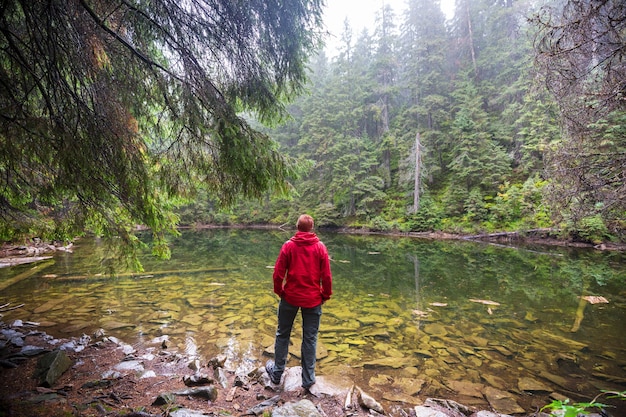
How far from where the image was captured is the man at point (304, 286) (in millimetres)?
3654

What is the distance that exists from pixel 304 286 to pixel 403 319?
4313mm

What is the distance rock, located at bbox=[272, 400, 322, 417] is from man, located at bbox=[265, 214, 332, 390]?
0.53 m

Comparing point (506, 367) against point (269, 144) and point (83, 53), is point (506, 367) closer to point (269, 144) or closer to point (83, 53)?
point (269, 144)

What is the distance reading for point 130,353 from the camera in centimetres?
472

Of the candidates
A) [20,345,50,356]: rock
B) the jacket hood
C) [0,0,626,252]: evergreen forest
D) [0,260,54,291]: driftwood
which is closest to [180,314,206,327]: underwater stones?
[0,0,626,252]: evergreen forest

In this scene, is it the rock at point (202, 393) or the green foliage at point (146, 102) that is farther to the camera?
the rock at point (202, 393)

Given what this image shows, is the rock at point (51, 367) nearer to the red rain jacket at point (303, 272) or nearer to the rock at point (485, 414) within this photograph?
the red rain jacket at point (303, 272)

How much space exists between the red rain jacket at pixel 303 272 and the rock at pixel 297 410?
40.4 inches

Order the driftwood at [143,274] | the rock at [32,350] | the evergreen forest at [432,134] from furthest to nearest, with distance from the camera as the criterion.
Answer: the evergreen forest at [432,134]
the driftwood at [143,274]
the rock at [32,350]

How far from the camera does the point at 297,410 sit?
10.3 ft

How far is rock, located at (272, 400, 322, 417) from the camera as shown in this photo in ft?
10.0

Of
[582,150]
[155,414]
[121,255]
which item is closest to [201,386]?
[155,414]

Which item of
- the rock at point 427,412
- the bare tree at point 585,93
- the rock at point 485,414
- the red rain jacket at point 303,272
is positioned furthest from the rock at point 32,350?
the bare tree at point 585,93

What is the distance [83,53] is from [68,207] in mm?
2662
